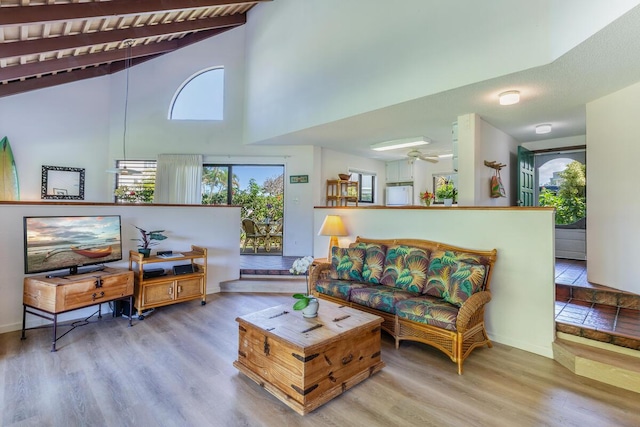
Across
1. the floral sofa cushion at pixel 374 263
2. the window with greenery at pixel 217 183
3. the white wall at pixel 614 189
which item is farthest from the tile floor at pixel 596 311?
the window with greenery at pixel 217 183

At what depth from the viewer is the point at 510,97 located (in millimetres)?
3221

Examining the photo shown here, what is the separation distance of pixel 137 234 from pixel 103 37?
3.14 m

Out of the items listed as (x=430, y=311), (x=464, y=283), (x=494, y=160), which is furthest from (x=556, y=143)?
(x=430, y=311)

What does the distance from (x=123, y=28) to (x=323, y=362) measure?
5.79m

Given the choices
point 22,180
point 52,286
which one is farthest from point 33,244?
point 22,180

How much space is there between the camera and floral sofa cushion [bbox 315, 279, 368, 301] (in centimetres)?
344

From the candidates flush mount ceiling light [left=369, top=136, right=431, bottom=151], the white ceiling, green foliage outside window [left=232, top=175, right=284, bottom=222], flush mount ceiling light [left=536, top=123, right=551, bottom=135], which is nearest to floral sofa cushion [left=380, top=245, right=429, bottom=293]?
the white ceiling

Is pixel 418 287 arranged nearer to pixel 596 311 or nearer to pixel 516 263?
pixel 516 263

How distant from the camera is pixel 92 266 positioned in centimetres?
367

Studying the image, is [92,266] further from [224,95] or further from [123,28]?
[224,95]

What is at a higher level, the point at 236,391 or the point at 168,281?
the point at 168,281

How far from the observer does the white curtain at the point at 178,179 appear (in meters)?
6.15

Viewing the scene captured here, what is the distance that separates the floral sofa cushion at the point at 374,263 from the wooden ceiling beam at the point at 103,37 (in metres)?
5.03

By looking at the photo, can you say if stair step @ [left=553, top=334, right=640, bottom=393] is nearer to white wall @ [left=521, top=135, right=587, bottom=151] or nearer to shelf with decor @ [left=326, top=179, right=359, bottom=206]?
white wall @ [left=521, top=135, right=587, bottom=151]
